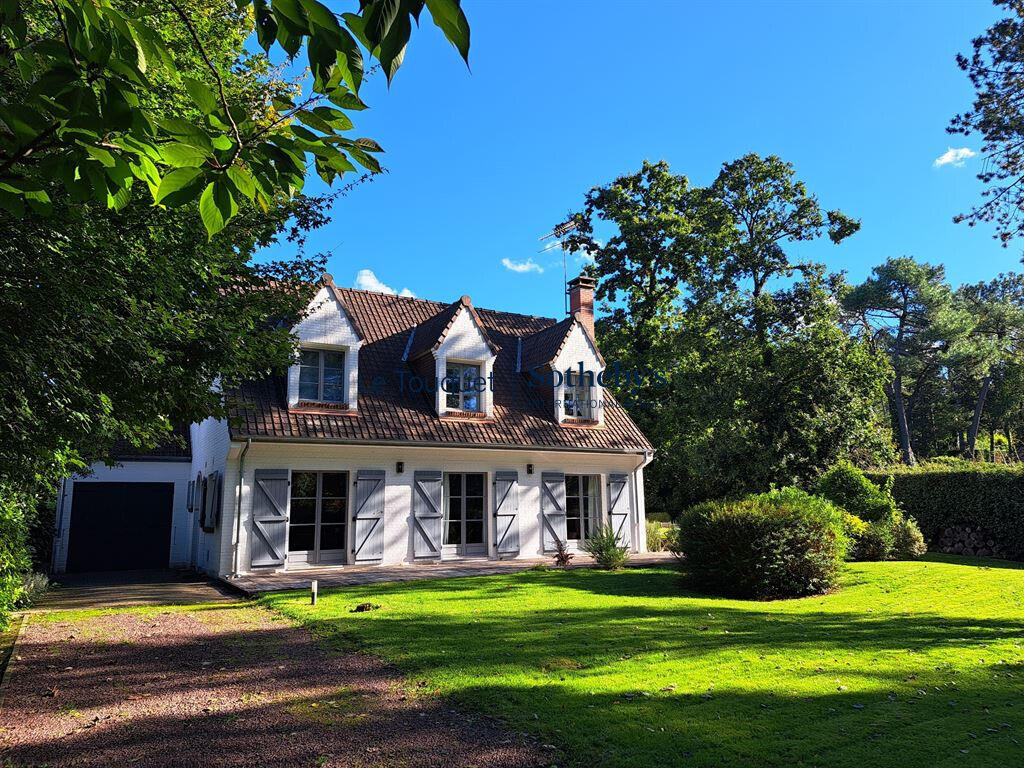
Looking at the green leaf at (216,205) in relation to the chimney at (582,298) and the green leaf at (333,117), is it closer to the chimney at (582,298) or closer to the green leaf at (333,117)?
the green leaf at (333,117)

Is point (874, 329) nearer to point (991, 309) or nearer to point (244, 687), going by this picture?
point (991, 309)

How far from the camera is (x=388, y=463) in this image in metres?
14.8

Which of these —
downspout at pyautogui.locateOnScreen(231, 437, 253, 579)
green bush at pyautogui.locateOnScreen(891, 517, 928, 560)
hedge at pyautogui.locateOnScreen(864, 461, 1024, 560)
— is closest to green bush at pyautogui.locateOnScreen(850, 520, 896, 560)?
green bush at pyautogui.locateOnScreen(891, 517, 928, 560)

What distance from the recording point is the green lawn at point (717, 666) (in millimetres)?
4094

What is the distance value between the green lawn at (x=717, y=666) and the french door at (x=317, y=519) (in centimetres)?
391

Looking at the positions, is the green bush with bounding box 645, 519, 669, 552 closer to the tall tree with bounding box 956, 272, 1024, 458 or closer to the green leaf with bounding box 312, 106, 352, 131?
the green leaf with bounding box 312, 106, 352, 131

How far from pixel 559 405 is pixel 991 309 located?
40850 millimetres

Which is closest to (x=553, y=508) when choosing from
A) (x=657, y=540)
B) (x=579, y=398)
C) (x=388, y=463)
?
(x=579, y=398)

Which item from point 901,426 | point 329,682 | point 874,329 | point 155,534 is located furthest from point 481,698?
point 874,329

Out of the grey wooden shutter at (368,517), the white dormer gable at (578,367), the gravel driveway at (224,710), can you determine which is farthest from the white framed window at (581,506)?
the gravel driveway at (224,710)

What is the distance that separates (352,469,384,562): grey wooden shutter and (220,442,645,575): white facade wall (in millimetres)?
164

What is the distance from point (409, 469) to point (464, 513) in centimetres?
191

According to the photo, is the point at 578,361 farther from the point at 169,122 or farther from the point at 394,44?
the point at 394,44

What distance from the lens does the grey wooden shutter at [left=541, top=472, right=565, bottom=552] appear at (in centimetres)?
1650
